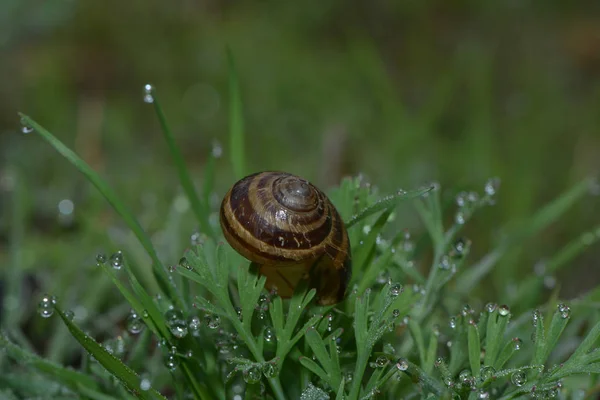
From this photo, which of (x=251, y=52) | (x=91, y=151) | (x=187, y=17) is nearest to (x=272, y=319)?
(x=91, y=151)

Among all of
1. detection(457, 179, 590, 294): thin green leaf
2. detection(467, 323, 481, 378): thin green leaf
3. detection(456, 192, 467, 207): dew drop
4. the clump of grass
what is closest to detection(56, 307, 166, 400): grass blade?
the clump of grass

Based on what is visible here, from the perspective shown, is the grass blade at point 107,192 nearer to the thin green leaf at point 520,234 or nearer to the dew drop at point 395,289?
the dew drop at point 395,289

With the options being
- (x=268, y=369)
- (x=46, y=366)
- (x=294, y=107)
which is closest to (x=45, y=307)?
(x=46, y=366)

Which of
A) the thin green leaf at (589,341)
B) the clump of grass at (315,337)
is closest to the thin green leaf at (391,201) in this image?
the clump of grass at (315,337)

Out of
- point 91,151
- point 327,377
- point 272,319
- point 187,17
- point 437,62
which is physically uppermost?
point 187,17

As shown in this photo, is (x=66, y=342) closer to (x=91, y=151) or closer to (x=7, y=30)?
(x=91, y=151)

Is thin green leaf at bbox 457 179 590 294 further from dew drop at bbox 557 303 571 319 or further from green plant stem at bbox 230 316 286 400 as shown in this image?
green plant stem at bbox 230 316 286 400
